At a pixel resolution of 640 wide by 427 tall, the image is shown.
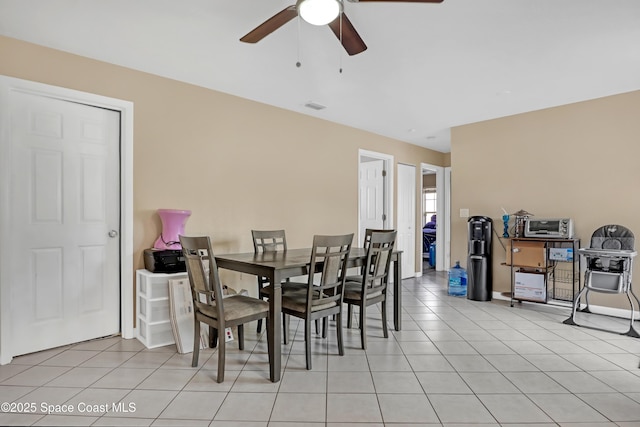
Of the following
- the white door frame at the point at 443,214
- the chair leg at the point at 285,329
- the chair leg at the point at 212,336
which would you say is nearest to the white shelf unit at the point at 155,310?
the chair leg at the point at 212,336

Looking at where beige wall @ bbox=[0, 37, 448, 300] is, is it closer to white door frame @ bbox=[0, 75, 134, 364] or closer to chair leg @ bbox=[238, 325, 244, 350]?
white door frame @ bbox=[0, 75, 134, 364]

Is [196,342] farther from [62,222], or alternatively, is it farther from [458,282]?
[458,282]

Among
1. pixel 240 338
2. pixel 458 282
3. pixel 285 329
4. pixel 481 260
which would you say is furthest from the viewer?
pixel 458 282

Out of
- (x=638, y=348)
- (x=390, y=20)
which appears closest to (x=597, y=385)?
(x=638, y=348)

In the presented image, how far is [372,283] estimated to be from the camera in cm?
317

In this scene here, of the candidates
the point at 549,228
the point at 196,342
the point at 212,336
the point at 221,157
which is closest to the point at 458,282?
the point at 549,228

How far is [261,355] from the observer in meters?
2.83

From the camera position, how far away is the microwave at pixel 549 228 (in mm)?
4020

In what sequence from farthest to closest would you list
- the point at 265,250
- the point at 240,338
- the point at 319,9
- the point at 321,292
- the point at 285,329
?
the point at 265,250 < the point at 285,329 < the point at 240,338 < the point at 321,292 < the point at 319,9

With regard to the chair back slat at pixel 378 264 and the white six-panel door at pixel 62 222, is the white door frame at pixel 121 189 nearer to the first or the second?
the white six-panel door at pixel 62 222

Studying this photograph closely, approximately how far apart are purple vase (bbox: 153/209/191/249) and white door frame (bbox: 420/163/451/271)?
5.01 m

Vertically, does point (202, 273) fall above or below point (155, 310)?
above

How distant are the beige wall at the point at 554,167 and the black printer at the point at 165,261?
4.05 meters

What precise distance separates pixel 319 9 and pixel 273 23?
388 millimetres
